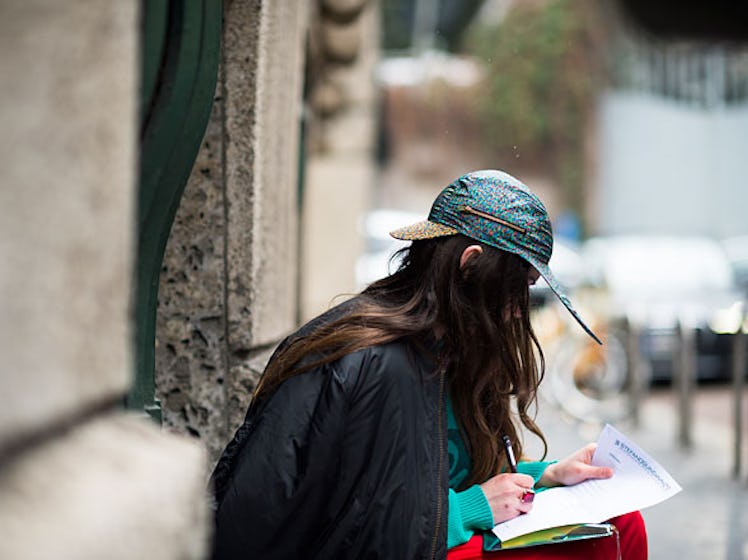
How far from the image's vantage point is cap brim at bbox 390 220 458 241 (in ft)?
7.72

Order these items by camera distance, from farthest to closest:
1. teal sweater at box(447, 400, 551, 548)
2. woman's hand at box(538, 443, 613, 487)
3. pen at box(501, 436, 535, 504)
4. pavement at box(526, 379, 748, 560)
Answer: pavement at box(526, 379, 748, 560)
woman's hand at box(538, 443, 613, 487)
pen at box(501, 436, 535, 504)
teal sweater at box(447, 400, 551, 548)

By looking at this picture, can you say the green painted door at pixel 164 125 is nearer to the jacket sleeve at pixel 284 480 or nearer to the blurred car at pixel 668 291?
the jacket sleeve at pixel 284 480

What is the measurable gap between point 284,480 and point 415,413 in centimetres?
29

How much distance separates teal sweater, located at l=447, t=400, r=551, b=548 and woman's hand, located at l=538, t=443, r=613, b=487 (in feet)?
0.76

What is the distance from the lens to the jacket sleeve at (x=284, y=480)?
2.11 metres

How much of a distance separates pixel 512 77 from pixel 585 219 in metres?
3.79

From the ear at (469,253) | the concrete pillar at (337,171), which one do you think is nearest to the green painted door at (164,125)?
the ear at (469,253)

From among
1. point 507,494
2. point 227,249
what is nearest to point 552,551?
point 507,494

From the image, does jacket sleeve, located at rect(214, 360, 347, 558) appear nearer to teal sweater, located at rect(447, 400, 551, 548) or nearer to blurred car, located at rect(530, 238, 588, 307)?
teal sweater, located at rect(447, 400, 551, 548)

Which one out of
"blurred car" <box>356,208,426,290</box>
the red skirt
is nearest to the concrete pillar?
"blurred car" <box>356,208,426,290</box>

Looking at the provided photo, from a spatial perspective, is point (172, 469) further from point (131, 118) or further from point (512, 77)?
point (512, 77)

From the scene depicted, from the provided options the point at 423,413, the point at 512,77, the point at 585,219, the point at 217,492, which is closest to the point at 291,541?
the point at 217,492

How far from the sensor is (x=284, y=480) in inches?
83.0

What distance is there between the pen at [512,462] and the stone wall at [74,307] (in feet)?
3.68
